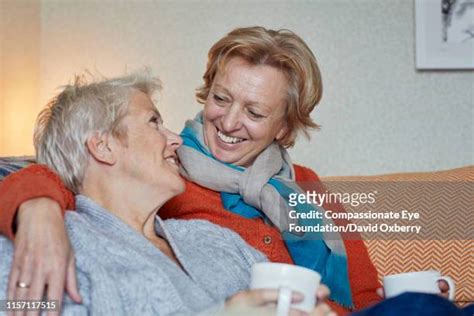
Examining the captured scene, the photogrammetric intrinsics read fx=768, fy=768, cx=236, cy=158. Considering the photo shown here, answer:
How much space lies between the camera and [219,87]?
1.85m

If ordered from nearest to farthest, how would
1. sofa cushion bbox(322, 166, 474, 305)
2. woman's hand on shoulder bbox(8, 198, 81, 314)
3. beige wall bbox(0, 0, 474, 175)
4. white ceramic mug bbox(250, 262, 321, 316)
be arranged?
white ceramic mug bbox(250, 262, 321, 316), woman's hand on shoulder bbox(8, 198, 81, 314), sofa cushion bbox(322, 166, 474, 305), beige wall bbox(0, 0, 474, 175)

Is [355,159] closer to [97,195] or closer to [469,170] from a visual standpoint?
[469,170]

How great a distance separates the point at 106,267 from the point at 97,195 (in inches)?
9.1

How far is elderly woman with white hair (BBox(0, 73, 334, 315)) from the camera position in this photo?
1340mm

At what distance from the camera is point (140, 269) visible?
1.33 m

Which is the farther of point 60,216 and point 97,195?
point 97,195

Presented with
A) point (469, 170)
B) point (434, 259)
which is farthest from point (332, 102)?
point (434, 259)

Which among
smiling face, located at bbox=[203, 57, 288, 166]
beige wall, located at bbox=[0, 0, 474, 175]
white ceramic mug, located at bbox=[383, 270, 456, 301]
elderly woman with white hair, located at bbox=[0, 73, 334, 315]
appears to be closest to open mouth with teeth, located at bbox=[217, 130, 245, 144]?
smiling face, located at bbox=[203, 57, 288, 166]

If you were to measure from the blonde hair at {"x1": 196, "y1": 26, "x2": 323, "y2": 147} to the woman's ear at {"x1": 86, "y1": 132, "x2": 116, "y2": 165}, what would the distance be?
0.47m

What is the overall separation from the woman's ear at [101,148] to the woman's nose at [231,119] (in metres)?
0.38

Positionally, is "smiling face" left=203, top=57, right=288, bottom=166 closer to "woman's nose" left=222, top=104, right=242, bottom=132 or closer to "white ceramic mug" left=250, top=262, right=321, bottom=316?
"woman's nose" left=222, top=104, right=242, bottom=132

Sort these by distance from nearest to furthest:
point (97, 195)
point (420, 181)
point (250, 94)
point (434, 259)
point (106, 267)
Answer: point (106, 267)
point (97, 195)
point (250, 94)
point (434, 259)
point (420, 181)

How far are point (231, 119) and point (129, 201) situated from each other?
1.36 feet

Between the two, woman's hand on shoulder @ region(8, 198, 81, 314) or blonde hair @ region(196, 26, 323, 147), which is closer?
woman's hand on shoulder @ region(8, 198, 81, 314)
